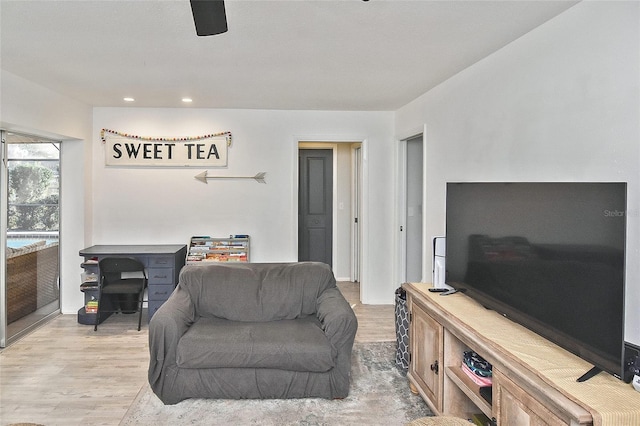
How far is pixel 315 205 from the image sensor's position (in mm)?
6539

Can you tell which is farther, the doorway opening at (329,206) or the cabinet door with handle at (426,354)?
the doorway opening at (329,206)

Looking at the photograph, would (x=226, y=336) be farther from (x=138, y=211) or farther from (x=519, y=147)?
(x=138, y=211)

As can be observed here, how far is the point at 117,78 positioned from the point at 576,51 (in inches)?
132

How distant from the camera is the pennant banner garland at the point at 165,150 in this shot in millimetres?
4793

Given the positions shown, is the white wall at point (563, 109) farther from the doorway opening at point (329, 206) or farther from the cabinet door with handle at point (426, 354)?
the doorway opening at point (329, 206)

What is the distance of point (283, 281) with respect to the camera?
3.28 meters

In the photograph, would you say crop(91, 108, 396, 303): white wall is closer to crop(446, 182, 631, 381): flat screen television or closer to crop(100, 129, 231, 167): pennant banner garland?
crop(100, 129, 231, 167): pennant banner garland

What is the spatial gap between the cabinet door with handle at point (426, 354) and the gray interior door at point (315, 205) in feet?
12.2

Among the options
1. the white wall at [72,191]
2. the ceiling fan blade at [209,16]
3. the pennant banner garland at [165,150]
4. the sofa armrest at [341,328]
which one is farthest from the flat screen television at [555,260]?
the white wall at [72,191]

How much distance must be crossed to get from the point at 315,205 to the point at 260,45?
13.0ft

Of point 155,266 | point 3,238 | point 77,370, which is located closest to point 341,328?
point 77,370

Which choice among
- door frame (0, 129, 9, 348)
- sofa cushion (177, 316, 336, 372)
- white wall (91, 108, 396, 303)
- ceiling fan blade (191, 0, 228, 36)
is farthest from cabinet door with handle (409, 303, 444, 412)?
door frame (0, 129, 9, 348)

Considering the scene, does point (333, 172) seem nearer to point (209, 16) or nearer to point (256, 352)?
point (256, 352)

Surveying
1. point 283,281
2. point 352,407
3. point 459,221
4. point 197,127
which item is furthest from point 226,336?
point 197,127
